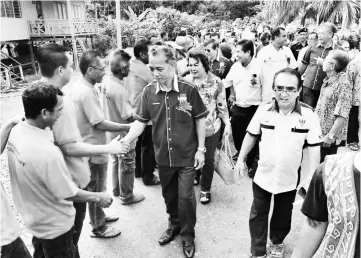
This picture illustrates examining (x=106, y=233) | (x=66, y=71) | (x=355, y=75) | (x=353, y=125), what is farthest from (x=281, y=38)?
(x=106, y=233)

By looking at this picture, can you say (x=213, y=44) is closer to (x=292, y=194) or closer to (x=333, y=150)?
(x=333, y=150)

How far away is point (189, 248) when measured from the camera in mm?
3148

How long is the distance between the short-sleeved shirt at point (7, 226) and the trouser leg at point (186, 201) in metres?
1.52

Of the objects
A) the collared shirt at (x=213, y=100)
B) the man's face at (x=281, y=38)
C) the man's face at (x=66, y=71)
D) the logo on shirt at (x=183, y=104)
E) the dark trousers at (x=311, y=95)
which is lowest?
the dark trousers at (x=311, y=95)

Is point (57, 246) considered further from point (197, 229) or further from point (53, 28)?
point (53, 28)

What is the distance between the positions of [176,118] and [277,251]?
63.7 inches

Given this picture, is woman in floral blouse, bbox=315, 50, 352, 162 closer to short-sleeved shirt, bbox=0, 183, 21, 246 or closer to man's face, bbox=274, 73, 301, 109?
man's face, bbox=274, 73, 301, 109

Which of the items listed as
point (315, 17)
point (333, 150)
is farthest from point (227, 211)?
point (315, 17)

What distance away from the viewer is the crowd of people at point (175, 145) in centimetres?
161

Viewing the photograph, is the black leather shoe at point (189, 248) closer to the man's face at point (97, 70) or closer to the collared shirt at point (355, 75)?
the man's face at point (97, 70)

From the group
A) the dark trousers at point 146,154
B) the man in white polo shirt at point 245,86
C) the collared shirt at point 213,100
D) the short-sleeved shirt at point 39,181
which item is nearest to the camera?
the short-sleeved shirt at point 39,181

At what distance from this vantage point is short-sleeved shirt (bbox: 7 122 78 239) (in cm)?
193

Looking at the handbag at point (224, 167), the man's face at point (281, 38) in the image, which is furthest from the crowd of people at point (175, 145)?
the man's face at point (281, 38)

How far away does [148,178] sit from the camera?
469 centimetres
